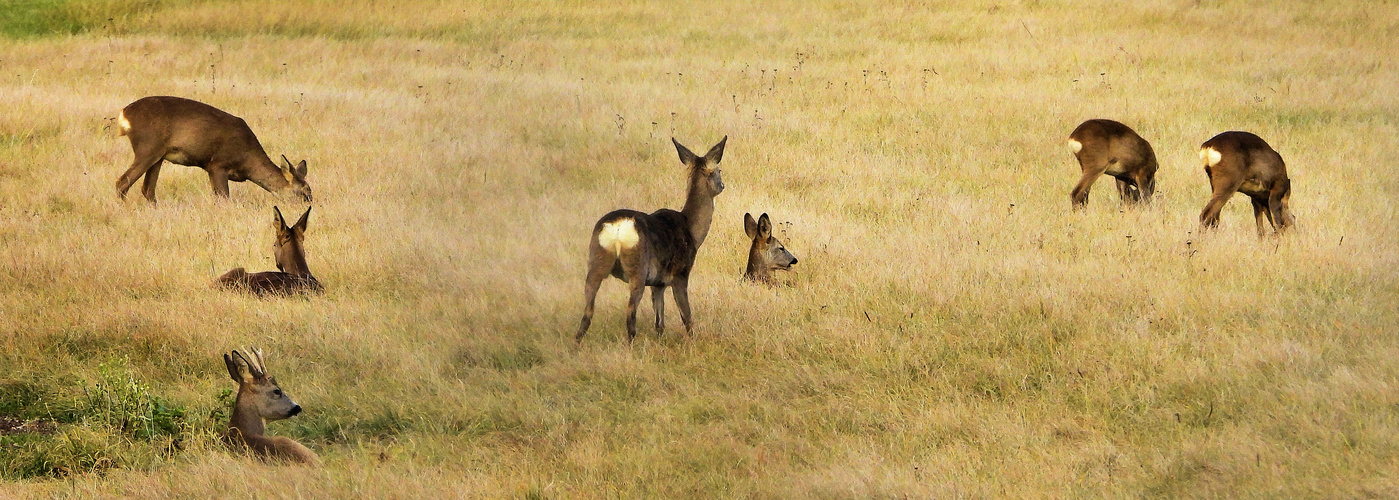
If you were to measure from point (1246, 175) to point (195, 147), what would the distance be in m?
9.80

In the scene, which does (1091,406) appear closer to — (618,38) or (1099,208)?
(1099,208)

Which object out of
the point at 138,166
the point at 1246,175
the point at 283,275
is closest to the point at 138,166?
the point at 138,166

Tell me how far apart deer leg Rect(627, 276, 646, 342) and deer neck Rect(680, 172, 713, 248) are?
94cm

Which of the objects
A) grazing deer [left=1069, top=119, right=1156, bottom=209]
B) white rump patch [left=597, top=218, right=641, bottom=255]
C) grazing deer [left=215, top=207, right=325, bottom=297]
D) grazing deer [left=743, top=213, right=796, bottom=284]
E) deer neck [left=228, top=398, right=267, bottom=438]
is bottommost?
deer neck [left=228, top=398, right=267, bottom=438]

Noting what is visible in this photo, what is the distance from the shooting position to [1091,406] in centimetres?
700

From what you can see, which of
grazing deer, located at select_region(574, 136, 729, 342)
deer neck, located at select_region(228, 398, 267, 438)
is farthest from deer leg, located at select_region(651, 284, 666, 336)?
deer neck, located at select_region(228, 398, 267, 438)

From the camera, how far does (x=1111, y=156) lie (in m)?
12.5

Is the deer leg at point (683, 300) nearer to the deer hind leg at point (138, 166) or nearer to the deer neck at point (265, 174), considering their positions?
the deer neck at point (265, 174)

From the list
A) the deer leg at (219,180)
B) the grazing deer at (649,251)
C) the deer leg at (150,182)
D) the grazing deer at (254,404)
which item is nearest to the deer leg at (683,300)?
the grazing deer at (649,251)

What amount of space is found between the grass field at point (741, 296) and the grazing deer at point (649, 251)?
28cm

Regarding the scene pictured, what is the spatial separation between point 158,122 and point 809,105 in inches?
360

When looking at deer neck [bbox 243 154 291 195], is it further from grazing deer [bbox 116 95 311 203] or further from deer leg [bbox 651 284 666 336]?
deer leg [bbox 651 284 666 336]

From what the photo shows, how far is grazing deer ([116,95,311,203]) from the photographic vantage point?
1203 centimetres

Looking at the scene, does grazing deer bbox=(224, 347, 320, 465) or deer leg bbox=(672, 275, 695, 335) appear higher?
deer leg bbox=(672, 275, 695, 335)
